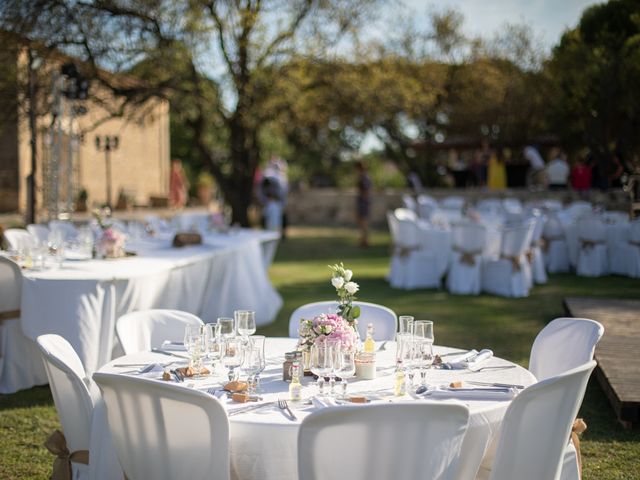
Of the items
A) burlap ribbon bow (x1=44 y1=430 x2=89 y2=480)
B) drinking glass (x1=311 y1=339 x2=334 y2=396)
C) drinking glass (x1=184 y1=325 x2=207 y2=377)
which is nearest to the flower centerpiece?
burlap ribbon bow (x1=44 y1=430 x2=89 y2=480)

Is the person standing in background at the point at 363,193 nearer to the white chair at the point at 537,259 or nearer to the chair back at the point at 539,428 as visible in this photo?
the white chair at the point at 537,259

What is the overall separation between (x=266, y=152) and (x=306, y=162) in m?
2.28

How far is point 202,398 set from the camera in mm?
2682

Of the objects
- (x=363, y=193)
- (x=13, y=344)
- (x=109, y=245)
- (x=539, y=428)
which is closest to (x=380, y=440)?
(x=539, y=428)

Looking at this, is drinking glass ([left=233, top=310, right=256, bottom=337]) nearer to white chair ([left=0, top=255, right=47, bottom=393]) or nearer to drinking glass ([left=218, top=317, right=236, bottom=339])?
drinking glass ([left=218, top=317, right=236, bottom=339])

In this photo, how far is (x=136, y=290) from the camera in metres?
6.25

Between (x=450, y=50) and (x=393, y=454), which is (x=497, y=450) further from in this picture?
(x=450, y=50)

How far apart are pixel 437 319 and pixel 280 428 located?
629cm

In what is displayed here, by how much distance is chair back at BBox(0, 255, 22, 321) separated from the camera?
593 cm

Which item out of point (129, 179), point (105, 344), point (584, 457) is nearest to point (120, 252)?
point (105, 344)

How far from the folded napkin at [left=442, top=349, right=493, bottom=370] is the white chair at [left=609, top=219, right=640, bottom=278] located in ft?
30.5

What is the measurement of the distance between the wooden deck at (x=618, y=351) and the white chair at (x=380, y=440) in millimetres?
2893

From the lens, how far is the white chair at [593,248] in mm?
12672

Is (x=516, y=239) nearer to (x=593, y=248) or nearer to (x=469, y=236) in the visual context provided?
(x=469, y=236)
